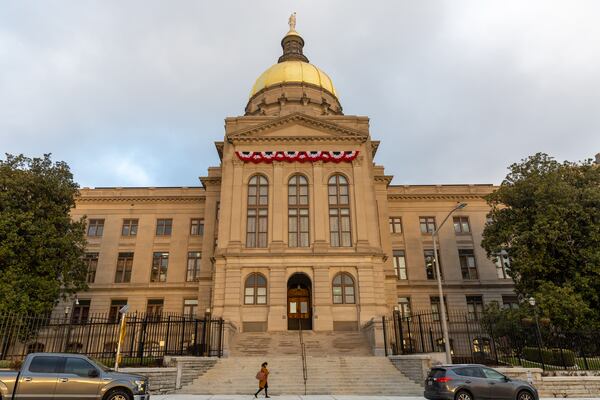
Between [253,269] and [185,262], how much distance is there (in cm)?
1293

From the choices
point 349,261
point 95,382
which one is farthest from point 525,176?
point 95,382

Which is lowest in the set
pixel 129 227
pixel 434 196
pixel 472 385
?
pixel 472 385

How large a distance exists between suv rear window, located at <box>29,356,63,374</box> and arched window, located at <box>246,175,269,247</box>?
76.1 feet

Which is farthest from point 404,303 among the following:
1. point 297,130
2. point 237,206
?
point 297,130

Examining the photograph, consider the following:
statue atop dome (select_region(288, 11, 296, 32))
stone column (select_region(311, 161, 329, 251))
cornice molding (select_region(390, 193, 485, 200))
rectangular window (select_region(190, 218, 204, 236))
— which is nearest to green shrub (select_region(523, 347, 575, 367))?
stone column (select_region(311, 161, 329, 251))

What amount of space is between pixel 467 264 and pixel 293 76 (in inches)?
1233

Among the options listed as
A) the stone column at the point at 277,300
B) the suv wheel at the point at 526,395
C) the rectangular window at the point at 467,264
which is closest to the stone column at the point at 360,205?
the stone column at the point at 277,300

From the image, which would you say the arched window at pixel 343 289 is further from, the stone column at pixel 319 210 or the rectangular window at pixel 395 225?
the rectangular window at pixel 395 225

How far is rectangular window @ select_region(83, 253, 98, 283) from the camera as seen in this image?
43.6 metres

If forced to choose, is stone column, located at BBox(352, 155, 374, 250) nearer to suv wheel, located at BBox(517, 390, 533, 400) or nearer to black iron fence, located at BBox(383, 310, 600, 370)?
black iron fence, located at BBox(383, 310, 600, 370)

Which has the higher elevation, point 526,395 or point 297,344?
point 297,344

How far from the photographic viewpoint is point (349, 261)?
34500mm

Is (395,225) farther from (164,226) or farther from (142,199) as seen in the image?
(142,199)

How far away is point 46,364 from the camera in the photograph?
12773 millimetres
